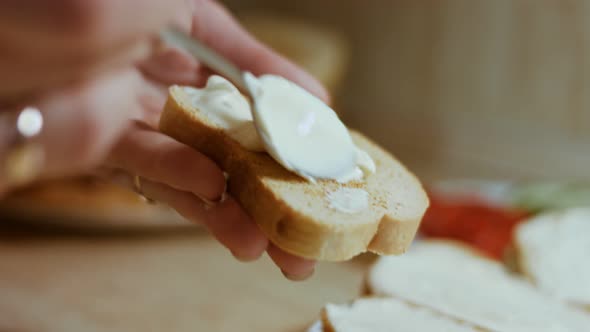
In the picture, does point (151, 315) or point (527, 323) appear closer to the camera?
point (527, 323)

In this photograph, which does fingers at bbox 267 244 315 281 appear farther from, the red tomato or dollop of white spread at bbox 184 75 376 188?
the red tomato

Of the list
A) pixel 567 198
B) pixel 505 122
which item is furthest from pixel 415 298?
pixel 505 122

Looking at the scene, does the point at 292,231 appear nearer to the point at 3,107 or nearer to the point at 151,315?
the point at 3,107

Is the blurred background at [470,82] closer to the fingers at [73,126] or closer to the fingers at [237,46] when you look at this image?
the fingers at [237,46]

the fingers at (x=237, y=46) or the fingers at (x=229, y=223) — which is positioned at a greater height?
the fingers at (x=237, y=46)

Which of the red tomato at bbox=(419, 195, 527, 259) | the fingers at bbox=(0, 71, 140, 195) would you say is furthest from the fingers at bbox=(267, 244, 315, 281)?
the red tomato at bbox=(419, 195, 527, 259)

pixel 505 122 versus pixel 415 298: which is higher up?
pixel 505 122

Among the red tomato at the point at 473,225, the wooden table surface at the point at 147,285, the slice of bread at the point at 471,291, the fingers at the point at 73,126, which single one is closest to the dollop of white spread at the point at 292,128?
the fingers at the point at 73,126
